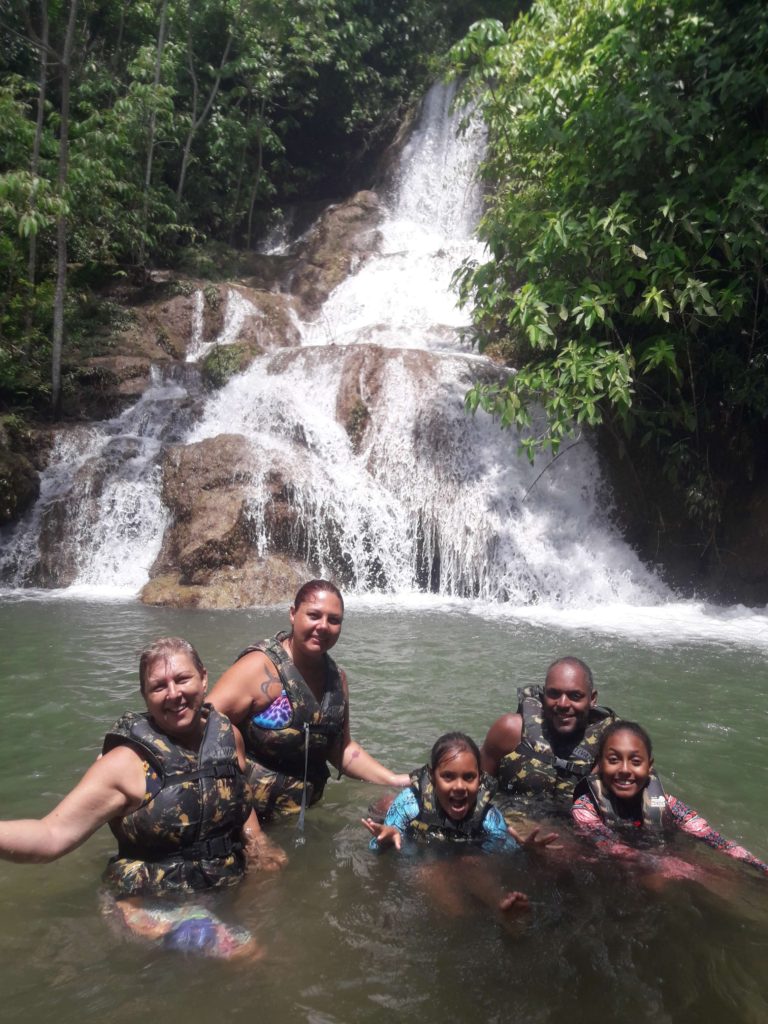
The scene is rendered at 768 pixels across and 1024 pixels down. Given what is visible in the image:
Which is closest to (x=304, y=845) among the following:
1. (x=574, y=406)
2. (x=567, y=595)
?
(x=574, y=406)

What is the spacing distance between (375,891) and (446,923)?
35 cm

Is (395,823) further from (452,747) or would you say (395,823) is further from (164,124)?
(164,124)

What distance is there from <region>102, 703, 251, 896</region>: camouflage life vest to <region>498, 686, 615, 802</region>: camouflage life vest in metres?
1.39

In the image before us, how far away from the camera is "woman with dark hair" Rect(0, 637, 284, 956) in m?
2.55

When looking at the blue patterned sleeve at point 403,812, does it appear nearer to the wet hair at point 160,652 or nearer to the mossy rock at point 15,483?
the wet hair at point 160,652

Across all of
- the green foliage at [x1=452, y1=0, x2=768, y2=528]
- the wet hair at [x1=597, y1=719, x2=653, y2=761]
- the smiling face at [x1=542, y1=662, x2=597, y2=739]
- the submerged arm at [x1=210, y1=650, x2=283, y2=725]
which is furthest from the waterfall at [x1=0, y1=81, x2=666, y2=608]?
the submerged arm at [x1=210, y1=650, x2=283, y2=725]

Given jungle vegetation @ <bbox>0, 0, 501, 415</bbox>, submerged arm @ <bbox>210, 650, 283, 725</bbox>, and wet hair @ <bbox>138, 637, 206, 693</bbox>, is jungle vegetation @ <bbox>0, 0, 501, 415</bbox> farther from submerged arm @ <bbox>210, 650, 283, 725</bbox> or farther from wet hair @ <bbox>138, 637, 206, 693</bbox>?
wet hair @ <bbox>138, 637, 206, 693</bbox>

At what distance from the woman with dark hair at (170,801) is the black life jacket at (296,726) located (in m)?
0.47

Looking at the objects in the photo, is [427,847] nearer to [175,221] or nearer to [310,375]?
[310,375]

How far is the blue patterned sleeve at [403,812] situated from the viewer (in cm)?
328

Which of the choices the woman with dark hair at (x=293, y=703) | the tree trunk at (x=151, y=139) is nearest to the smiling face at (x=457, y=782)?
the woman with dark hair at (x=293, y=703)

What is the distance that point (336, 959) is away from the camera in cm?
256

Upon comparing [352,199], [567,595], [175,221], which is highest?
[352,199]

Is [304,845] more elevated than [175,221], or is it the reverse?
[175,221]
